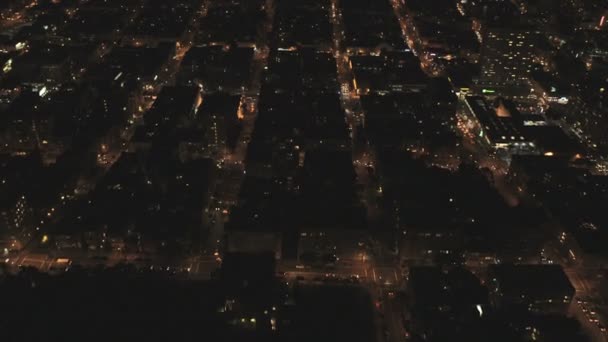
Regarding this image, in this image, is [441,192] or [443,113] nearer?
[441,192]

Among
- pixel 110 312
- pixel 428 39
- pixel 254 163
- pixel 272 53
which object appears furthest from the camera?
pixel 428 39

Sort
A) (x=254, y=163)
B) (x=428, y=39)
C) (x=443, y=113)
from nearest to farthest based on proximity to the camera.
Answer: (x=254, y=163), (x=443, y=113), (x=428, y=39)

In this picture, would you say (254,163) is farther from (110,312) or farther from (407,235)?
(110,312)

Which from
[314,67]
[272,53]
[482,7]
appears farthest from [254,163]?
[482,7]

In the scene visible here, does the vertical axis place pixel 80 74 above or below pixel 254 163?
below

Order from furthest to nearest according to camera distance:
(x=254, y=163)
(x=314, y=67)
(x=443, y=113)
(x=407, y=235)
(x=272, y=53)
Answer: (x=272, y=53)
(x=314, y=67)
(x=443, y=113)
(x=254, y=163)
(x=407, y=235)

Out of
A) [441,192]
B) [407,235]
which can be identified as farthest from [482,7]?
[407,235]

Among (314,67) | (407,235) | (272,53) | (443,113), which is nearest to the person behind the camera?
(407,235)

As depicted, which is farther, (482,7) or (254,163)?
(482,7)

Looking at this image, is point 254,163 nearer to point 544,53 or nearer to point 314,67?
point 314,67
